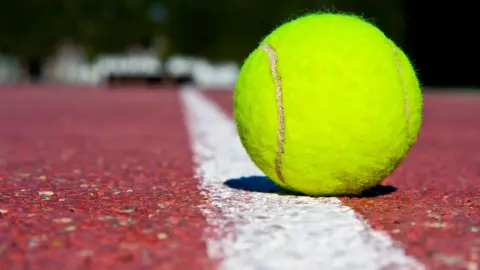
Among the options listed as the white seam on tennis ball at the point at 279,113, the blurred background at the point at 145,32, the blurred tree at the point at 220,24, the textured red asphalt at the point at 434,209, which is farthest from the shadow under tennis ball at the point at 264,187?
the blurred tree at the point at 220,24

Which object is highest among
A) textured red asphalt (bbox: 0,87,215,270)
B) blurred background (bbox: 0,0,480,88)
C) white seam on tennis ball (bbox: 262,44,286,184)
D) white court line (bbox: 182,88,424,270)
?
blurred background (bbox: 0,0,480,88)

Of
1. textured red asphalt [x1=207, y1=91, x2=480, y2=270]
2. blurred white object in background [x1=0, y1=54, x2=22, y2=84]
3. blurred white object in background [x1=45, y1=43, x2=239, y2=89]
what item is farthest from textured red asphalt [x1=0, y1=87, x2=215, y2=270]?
blurred white object in background [x1=0, y1=54, x2=22, y2=84]

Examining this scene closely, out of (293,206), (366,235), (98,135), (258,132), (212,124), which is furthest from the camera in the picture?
(212,124)

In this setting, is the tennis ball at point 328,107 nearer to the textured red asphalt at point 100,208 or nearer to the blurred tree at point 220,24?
the textured red asphalt at point 100,208

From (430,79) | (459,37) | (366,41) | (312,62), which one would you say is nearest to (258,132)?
(312,62)

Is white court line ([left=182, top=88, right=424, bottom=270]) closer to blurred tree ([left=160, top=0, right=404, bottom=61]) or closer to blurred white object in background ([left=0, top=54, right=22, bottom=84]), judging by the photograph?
blurred tree ([left=160, top=0, right=404, bottom=61])

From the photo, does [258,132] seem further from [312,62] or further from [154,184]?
[154,184]

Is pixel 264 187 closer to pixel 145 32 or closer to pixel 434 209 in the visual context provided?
pixel 434 209
